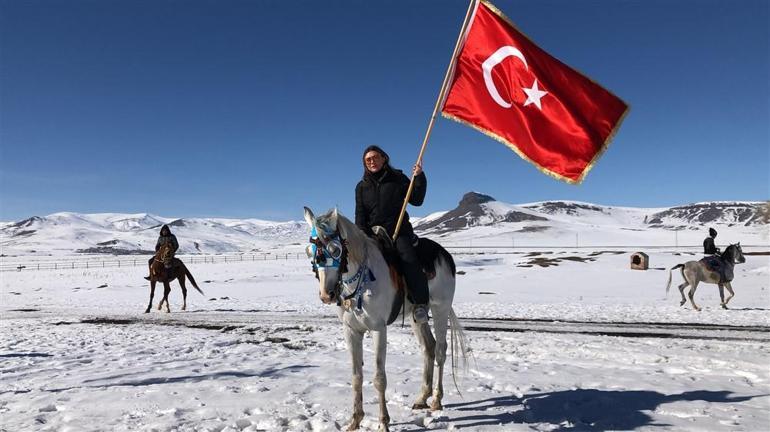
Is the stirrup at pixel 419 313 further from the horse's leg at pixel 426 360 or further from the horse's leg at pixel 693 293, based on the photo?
the horse's leg at pixel 693 293

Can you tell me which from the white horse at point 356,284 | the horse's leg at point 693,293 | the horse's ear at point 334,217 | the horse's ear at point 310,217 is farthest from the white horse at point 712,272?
the horse's ear at point 310,217

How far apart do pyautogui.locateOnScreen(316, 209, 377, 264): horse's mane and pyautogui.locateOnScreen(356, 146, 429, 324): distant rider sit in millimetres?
898

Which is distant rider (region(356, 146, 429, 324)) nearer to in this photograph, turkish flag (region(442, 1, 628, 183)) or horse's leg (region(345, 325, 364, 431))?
horse's leg (region(345, 325, 364, 431))

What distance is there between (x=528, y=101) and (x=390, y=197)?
118 inches

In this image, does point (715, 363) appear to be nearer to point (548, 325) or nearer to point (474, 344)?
point (474, 344)

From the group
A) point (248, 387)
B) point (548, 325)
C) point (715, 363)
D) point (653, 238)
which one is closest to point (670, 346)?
point (715, 363)

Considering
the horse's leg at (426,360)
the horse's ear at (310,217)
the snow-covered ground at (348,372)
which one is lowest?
the snow-covered ground at (348,372)

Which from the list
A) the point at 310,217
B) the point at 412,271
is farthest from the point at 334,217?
the point at 412,271

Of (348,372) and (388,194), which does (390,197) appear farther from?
(348,372)

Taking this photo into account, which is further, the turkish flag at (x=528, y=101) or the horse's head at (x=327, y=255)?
the turkish flag at (x=528, y=101)

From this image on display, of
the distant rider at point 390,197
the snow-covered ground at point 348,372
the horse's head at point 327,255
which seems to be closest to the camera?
the horse's head at point 327,255

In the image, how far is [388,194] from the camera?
621 cm

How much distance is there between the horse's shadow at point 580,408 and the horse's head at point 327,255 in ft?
8.15

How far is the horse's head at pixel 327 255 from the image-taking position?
4.83m
